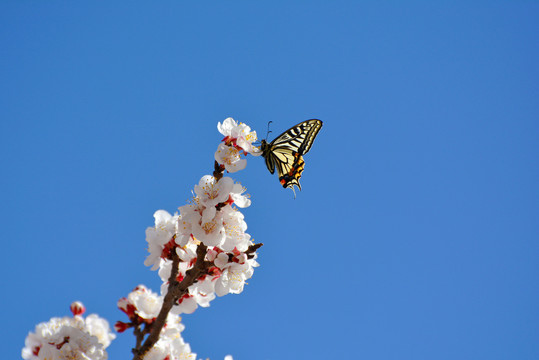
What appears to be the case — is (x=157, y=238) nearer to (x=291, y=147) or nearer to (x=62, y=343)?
(x=62, y=343)

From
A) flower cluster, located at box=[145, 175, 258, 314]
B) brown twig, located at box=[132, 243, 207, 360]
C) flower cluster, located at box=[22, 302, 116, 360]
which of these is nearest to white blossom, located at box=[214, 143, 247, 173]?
flower cluster, located at box=[145, 175, 258, 314]

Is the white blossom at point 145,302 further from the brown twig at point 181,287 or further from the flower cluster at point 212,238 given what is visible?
the brown twig at point 181,287

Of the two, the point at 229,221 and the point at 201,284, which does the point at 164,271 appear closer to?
the point at 201,284

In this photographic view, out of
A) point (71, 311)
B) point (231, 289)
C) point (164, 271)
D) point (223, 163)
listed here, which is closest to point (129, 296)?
point (164, 271)

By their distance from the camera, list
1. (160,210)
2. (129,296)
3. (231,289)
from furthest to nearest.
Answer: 1. (129,296)
2. (160,210)
3. (231,289)

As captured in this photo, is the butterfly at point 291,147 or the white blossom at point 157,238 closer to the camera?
the white blossom at point 157,238

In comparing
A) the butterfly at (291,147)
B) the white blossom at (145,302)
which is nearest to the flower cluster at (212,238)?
the white blossom at (145,302)

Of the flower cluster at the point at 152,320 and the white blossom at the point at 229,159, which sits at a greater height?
the white blossom at the point at 229,159

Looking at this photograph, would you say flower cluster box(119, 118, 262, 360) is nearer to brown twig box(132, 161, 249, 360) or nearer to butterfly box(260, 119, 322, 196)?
brown twig box(132, 161, 249, 360)
